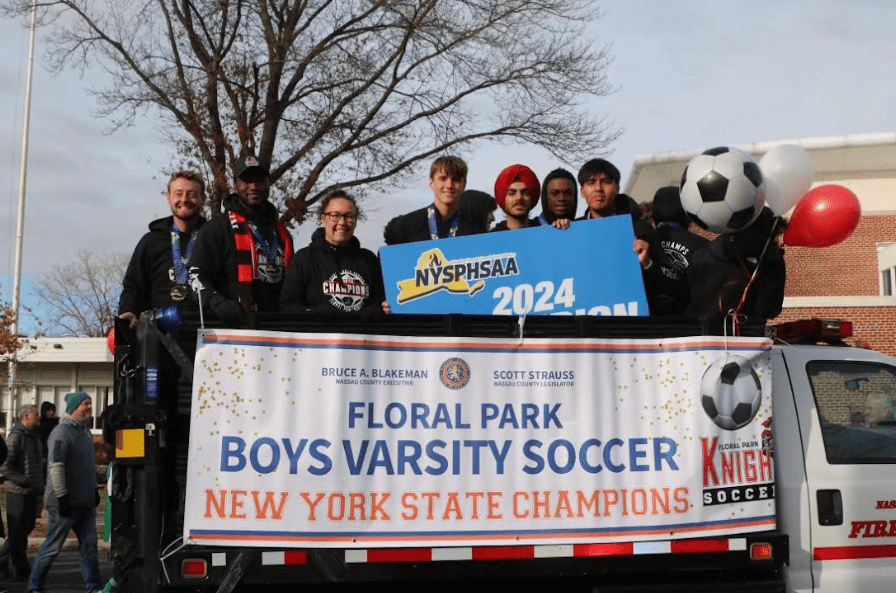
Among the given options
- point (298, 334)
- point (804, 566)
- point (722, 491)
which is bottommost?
point (804, 566)

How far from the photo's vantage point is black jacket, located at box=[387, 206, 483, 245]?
6422 millimetres

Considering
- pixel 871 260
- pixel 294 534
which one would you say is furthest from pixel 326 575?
pixel 871 260

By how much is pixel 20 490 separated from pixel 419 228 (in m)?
6.95

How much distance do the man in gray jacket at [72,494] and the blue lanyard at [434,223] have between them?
4.60 metres

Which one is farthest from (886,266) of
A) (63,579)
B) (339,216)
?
(339,216)

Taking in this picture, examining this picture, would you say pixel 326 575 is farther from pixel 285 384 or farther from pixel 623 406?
pixel 623 406

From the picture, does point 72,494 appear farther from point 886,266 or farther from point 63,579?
point 886,266

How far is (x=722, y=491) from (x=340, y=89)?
50.4 ft

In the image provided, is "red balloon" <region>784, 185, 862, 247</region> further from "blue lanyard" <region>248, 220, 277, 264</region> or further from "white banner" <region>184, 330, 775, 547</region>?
"blue lanyard" <region>248, 220, 277, 264</region>

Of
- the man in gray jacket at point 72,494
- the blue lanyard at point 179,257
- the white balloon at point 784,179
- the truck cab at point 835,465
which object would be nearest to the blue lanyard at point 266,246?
the blue lanyard at point 179,257

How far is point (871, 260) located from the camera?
117 ft

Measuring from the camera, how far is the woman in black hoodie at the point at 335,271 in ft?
18.7

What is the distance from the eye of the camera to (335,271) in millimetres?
5797

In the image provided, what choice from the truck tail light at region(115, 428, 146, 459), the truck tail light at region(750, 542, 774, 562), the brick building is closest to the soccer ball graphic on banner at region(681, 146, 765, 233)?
the truck tail light at region(750, 542, 774, 562)
